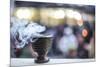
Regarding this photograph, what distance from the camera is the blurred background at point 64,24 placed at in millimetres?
2258

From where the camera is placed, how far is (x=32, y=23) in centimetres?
228

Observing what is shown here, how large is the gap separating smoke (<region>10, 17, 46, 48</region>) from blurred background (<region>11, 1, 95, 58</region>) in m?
0.05

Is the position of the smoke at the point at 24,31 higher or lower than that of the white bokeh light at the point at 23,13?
lower

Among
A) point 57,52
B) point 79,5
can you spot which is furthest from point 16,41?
point 79,5

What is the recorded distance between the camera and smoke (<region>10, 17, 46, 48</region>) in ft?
7.25

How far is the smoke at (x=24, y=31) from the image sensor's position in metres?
2.21

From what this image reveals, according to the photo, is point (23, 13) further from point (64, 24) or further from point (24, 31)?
point (64, 24)

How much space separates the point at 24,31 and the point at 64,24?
1.60ft

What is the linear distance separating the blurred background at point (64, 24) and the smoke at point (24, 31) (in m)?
0.05

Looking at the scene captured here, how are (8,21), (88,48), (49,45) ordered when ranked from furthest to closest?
1. (88,48)
2. (49,45)
3. (8,21)

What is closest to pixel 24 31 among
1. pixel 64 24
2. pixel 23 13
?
pixel 23 13

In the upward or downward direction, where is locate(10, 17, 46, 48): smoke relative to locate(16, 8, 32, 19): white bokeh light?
downward
